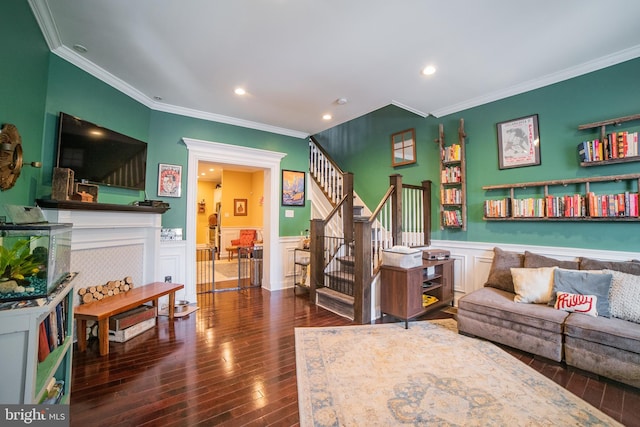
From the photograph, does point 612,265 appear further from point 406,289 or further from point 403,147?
point 403,147

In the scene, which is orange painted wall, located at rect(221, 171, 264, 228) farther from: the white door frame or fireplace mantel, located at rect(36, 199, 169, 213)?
fireplace mantel, located at rect(36, 199, 169, 213)

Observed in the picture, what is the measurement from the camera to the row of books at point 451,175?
4.00m

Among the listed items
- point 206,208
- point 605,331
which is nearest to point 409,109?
point 605,331

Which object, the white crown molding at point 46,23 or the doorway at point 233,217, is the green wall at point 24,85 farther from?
the doorway at point 233,217

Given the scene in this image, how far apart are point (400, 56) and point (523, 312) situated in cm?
286

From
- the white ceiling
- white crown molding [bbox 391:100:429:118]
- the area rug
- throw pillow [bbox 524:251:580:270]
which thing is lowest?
the area rug

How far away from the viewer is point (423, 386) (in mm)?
2062

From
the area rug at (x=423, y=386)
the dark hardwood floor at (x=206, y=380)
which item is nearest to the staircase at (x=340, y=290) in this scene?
the dark hardwood floor at (x=206, y=380)

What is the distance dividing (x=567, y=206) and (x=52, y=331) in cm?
473

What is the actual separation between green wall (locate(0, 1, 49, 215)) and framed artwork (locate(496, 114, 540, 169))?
16.5 feet

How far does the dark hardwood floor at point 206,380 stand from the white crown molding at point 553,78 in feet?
10.4

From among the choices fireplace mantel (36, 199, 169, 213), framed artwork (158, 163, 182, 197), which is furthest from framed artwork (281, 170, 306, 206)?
fireplace mantel (36, 199, 169, 213)

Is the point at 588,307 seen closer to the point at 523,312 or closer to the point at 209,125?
the point at 523,312

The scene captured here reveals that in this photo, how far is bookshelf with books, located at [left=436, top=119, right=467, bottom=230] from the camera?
3.95 metres
